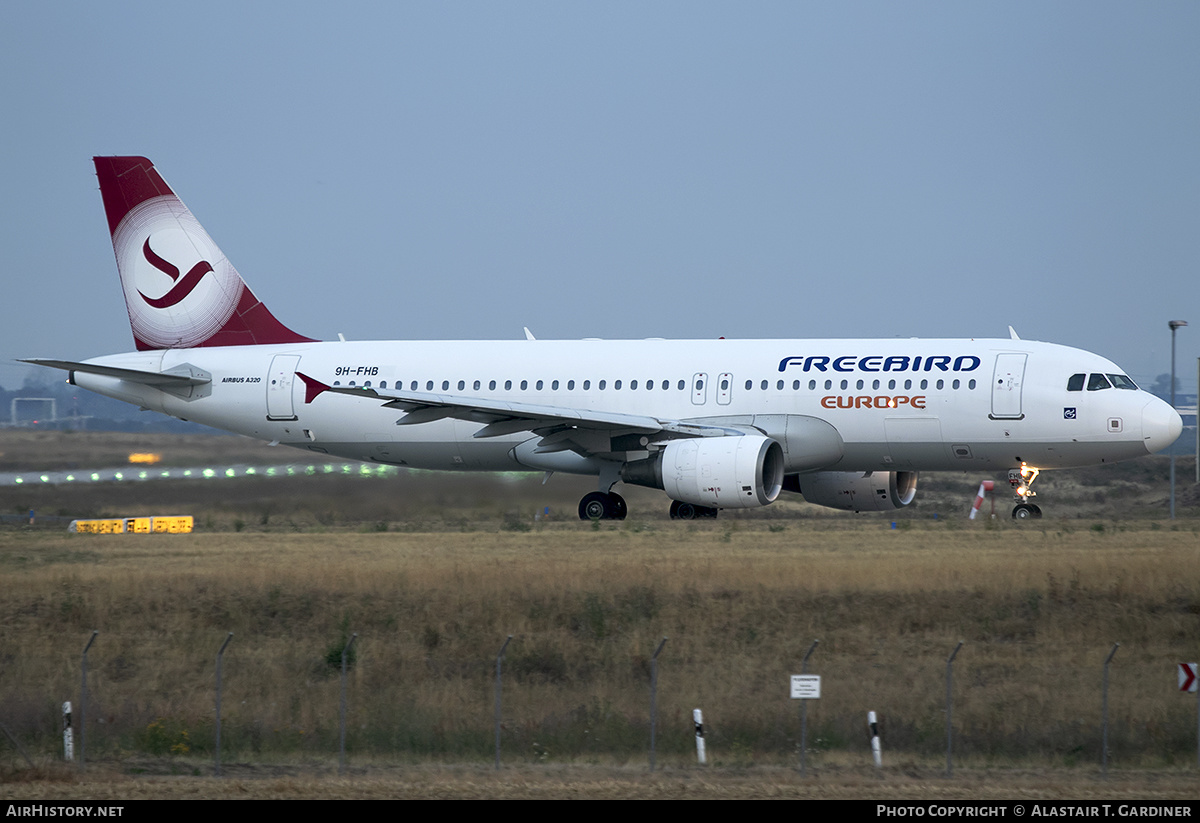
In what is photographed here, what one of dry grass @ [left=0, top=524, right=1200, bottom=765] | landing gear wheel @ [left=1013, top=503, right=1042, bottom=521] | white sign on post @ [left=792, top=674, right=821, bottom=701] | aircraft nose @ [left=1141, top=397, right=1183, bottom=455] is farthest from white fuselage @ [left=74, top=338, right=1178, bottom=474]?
white sign on post @ [left=792, top=674, right=821, bottom=701]

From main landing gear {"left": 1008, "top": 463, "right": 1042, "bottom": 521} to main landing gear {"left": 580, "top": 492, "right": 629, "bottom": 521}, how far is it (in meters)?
8.94

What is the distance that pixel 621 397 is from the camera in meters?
34.7

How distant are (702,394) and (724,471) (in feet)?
12.1

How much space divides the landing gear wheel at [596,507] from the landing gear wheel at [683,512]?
208cm

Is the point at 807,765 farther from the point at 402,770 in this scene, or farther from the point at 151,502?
the point at 151,502

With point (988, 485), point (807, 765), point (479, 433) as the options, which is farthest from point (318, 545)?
point (988, 485)

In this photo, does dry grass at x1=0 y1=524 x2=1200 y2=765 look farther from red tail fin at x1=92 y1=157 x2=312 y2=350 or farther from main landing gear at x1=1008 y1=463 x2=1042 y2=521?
red tail fin at x1=92 y1=157 x2=312 y2=350

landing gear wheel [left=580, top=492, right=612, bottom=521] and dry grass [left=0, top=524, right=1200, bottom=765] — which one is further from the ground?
landing gear wheel [left=580, top=492, right=612, bottom=521]

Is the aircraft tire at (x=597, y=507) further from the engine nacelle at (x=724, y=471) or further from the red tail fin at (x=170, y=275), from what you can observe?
the red tail fin at (x=170, y=275)

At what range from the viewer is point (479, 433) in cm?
3334

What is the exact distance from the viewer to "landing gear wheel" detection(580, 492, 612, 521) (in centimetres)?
3422

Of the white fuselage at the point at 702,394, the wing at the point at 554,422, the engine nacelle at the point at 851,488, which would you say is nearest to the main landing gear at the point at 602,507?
the white fuselage at the point at 702,394

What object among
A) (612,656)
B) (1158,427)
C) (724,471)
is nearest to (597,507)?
(724,471)

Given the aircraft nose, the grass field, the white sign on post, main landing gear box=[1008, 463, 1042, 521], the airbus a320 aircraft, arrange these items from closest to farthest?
the white sign on post → the grass field → the aircraft nose → the airbus a320 aircraft → main landing gear box=[1008, 463, 1042, 521]
